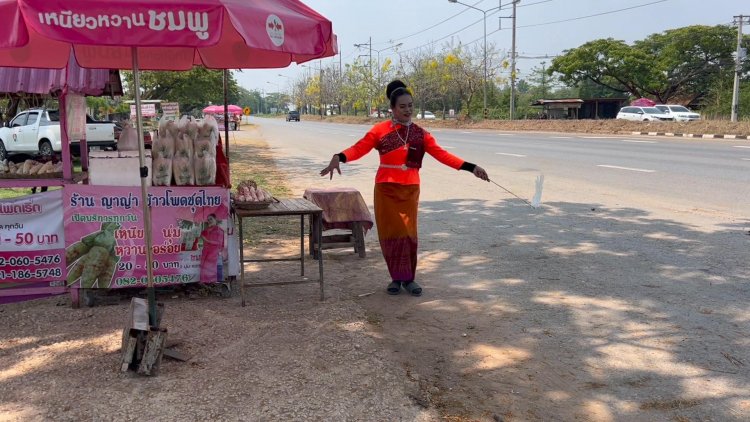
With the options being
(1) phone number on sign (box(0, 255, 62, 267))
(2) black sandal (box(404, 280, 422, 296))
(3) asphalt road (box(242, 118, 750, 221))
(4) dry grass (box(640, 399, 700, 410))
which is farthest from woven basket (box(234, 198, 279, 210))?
(3) asphalt road (box(242, 118, 750, 221))

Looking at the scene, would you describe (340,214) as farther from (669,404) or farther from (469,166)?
(669,404)

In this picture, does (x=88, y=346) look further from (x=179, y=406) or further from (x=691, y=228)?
(x=691, y=228)

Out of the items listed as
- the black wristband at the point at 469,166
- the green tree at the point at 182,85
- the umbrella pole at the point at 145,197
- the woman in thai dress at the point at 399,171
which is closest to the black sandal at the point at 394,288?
the woman in thai dress at the point at 399,171

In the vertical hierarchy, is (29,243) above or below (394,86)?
below

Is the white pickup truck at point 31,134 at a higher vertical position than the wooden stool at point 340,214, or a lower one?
higher

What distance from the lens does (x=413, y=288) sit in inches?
201

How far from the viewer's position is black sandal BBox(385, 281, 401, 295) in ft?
16.8

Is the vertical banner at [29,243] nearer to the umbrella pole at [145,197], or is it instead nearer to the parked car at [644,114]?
the umbrella pole at [145,197]

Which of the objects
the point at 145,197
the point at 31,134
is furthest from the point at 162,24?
the point at 31,134

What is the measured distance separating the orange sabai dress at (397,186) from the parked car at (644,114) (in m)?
36.7

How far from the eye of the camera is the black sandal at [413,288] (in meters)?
5.09

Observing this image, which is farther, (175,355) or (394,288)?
(394,288)

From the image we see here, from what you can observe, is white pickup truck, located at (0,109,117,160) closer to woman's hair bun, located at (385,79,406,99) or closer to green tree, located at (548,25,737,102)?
woman's hair bun, located at (385,79,406,99)

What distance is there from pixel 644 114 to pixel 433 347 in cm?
4013
